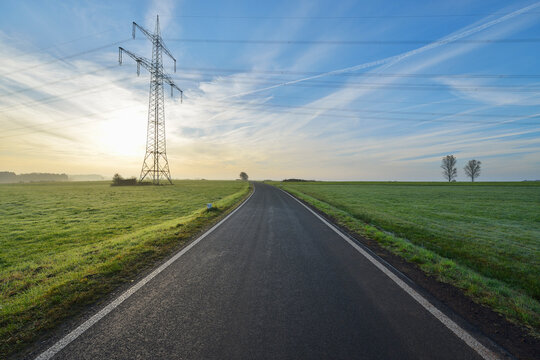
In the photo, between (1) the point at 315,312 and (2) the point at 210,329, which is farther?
(1) the point at 315,312

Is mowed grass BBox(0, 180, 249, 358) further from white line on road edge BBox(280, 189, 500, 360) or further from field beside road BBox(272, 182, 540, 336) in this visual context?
field beside road BBox(272, 182, 540, 336)

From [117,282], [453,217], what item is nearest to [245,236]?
[117,282]

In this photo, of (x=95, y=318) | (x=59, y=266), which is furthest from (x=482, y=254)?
(x=59, y=266)

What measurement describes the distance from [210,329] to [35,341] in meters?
2.14

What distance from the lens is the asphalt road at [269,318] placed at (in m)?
2.39

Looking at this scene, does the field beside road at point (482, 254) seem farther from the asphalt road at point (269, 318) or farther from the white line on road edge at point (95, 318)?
the white line on road edge at point (95, 318)

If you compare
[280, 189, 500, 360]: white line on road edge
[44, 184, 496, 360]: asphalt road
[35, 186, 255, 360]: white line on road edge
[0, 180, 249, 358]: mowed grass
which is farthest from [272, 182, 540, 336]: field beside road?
[0, 180, 249, 358]: mowed grass

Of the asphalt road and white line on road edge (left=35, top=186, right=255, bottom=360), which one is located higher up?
the asphalt road

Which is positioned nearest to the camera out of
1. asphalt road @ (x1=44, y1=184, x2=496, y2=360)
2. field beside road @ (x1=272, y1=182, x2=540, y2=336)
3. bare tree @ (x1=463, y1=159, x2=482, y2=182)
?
asphalt road @ (x1=44, y1=184, x2=496, y2=360)

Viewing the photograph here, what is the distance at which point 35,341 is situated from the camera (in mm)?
2652

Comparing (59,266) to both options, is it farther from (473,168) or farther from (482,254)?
(473,168)

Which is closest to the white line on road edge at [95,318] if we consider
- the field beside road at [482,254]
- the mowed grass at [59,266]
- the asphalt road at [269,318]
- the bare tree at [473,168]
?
the asphalt road at [269,318]

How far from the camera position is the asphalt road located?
2395 millimetres

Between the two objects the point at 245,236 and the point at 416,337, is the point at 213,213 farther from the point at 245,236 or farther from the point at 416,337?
the point at 416,337
